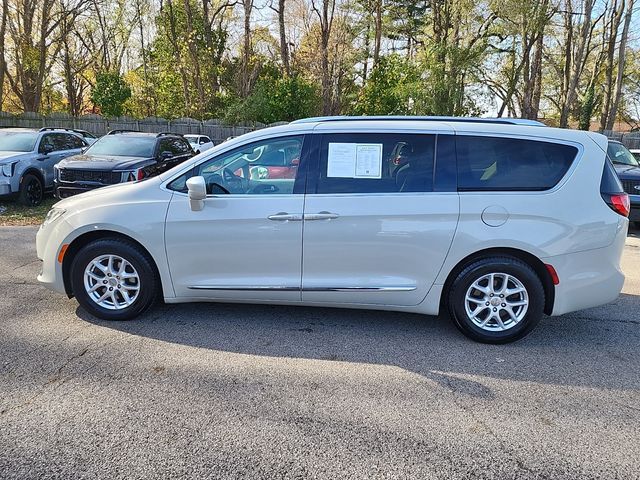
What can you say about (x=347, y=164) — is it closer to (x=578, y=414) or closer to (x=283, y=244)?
(x=283, y=244)

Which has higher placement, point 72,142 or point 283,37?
point 283,37

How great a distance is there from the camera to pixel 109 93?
25.9 m

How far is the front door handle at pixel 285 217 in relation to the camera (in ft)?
12.6

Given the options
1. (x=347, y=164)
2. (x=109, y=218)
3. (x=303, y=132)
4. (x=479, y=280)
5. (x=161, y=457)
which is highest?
(x=303, y=132)

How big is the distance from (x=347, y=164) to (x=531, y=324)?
78.4 inches

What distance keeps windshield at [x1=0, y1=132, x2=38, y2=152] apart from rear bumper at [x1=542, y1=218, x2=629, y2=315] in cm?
1075

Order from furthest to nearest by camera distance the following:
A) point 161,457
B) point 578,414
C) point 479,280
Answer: point 479,280
point 578,414
point 161,457

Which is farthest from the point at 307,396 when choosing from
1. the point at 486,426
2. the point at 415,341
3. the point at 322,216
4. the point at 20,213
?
the point at 20,213

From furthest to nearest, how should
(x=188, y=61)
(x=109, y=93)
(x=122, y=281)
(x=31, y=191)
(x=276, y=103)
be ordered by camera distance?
(x=188, y=61) → (x=276, y=103) → (x=109, y=93) → (x=31, y=191) → (x=122, y=281)

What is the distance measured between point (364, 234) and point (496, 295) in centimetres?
120

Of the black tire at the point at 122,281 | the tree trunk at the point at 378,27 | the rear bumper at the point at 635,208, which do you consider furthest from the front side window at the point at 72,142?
the tree trunk at the point at 378,27

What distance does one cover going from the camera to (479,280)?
3.87m

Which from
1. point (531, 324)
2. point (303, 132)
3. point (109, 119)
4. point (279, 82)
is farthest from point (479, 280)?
point (109, 119)

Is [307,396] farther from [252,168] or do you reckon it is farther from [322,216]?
[252,168]
